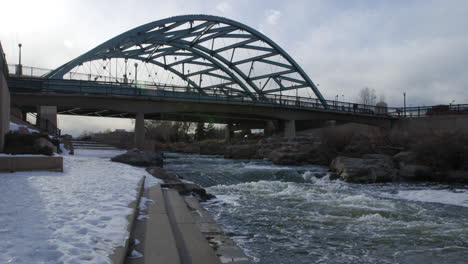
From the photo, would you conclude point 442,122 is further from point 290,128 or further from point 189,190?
point 189,190

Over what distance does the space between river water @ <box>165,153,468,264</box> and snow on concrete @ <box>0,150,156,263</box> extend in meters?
2.43

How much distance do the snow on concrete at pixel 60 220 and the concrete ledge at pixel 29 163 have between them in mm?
1645

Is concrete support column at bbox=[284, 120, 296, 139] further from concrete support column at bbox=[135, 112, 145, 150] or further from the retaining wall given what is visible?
concrete support column at bbox=[135, 112, 145, 150]

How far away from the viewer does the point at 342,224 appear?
8211 millimetres

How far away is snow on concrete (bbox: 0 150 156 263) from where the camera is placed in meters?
3.71

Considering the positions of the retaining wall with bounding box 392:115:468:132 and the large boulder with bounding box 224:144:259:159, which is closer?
the retaining wall with bounding box 392:115:468:132

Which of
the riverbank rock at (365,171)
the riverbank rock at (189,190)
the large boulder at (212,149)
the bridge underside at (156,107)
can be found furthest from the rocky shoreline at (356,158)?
the large boulder at (212,149)

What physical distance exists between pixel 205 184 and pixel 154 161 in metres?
4.72

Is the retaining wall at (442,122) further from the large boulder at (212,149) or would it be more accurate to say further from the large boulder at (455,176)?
the large boulder at (212,149)

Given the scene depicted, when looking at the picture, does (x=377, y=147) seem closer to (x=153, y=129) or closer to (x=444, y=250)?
(x=444, y=250)

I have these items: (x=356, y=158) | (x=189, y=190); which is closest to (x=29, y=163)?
(x=189, y=190)

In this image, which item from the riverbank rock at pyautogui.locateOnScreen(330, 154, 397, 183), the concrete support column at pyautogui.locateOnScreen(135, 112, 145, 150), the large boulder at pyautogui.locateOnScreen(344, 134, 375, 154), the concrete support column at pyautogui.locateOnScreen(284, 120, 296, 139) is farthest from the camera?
the concrete support column at pyautogui.locateOnScreen(284, 120, 296, 139)

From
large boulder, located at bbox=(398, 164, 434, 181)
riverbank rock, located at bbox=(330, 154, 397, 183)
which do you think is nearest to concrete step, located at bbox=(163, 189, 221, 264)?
riverbank rock, located at bbox=(330, 154, 397, 183)

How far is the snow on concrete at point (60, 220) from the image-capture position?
371 centimetres
